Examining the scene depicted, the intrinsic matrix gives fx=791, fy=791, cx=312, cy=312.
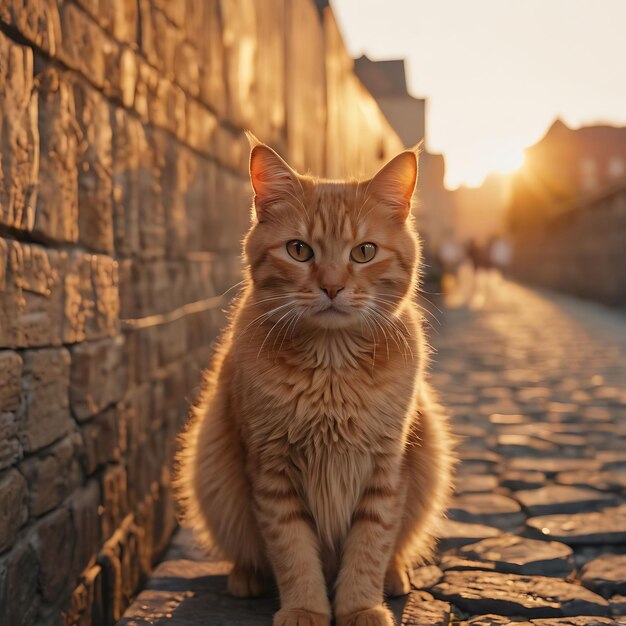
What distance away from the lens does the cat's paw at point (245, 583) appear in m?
2.56

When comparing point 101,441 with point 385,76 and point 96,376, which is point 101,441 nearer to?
point 96,376

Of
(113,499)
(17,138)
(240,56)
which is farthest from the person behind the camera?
(240,56)

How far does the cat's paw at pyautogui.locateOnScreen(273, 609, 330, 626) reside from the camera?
2.13m

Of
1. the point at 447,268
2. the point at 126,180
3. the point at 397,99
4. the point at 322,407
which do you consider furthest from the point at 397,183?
the point at 397,99

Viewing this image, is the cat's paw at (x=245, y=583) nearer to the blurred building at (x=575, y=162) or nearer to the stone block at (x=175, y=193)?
the stone block at (x=175, y=193)

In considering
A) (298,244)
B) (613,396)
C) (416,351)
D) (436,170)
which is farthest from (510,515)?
(436,170)

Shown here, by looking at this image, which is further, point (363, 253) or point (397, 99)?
point (397, 99)

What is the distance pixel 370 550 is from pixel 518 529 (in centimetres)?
110

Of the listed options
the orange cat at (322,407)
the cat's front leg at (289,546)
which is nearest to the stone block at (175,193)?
the orange cat at (322,407)

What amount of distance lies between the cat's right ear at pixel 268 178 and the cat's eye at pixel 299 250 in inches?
6.9

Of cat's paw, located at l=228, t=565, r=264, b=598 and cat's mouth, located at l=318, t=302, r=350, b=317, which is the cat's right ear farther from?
cat's paw, located at l=228, t=565, r=264, b=598

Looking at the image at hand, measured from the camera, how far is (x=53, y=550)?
7.75 ft

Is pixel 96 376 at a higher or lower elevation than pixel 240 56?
lower

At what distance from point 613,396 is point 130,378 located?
4.09 m
